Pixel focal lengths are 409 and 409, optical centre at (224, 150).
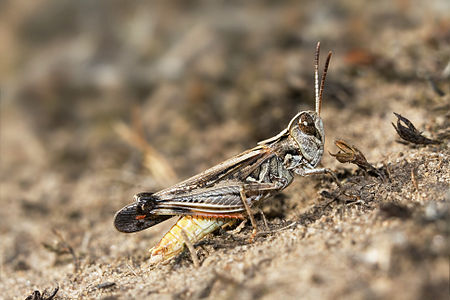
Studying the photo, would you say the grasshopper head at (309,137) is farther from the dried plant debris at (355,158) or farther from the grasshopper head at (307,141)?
the dried plant debris at (355,158)

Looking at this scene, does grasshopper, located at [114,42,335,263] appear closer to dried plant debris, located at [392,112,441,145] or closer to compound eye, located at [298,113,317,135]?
compound eye, located at [298,113,317,135]

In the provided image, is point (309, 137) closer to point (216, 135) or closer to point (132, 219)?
point (132, 219)

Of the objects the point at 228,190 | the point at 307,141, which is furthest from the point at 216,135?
the point at 228,190

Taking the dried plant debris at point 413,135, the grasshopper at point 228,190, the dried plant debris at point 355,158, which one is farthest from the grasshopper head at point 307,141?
the dried plant debris at point 413,135

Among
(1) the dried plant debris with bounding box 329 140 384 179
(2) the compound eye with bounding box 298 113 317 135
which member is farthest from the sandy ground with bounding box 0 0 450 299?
(2) the compound eye with bounding box 298 113 317 135

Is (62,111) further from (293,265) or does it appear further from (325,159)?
(293,265)

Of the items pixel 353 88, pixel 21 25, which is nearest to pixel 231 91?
pixel 353 88

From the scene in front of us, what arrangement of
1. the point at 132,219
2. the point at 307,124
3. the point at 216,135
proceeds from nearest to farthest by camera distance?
the point at 132,219 < the point at 307,124 < the point at 216,135
